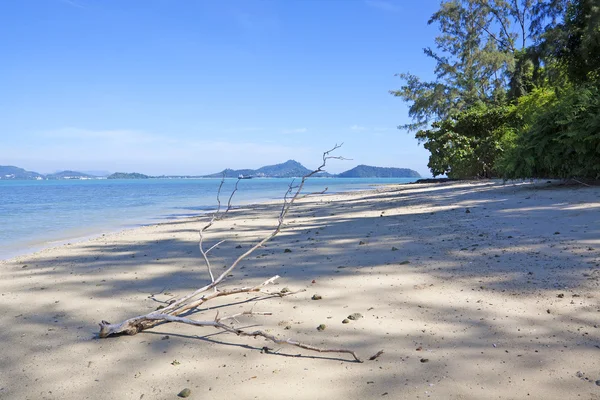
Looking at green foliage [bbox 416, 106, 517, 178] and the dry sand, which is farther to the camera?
green foliage [bbox 416, 106, 517, 178]

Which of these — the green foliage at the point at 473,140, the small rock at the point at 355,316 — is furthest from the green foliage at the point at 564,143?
the green foliage at the point at 473,140

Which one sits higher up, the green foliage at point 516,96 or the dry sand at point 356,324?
the green foliage at point 516,96

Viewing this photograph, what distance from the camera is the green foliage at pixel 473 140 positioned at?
22828 millimetres

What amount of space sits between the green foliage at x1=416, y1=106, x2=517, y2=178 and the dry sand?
18.1 metres

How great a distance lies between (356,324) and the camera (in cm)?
303

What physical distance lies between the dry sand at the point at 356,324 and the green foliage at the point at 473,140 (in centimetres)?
1814

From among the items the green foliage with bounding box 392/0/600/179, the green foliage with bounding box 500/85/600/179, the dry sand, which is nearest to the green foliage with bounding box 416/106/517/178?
the green foliage with bounding box 392/0/600/179

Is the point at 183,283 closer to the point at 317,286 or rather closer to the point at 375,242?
the point at 317,286

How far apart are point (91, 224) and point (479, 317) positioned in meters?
13.9

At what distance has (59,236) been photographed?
1138 centimetres

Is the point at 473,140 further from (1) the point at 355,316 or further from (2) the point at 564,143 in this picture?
(1) the point at 355,316

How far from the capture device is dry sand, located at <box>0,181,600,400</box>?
7.42ft

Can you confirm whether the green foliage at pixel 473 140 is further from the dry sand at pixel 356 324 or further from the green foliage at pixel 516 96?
the dry sand at pixel 356 324

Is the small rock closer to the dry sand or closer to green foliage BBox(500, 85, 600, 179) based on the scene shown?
the dry sand
